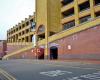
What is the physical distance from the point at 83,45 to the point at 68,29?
22.2 ft

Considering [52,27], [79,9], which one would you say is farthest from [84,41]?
[52,27]

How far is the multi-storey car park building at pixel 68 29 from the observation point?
42.2 metres

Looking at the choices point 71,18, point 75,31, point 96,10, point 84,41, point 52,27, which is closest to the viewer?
point 84,41

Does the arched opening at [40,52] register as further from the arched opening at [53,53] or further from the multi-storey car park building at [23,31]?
the multi-storey car park building at [23,31]

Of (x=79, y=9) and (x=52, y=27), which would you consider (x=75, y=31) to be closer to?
(x=79, y=9)

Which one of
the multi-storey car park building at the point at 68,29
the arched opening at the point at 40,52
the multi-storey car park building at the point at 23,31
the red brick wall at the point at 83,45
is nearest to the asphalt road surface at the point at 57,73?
the red brick wall at the point at 83,45

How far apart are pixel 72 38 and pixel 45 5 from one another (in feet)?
67.1

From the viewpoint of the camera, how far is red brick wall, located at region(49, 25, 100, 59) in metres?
40.5

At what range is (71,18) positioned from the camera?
197 feet

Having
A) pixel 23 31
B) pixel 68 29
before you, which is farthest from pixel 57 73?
pixel 23 31

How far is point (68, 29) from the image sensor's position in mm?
49781

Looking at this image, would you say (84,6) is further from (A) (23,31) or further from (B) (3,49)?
(B) (3,49)

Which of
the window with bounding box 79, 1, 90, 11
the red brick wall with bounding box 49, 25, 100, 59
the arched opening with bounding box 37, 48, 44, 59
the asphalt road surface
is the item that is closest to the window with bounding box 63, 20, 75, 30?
the window with bounding box 79, 1, 90, 11

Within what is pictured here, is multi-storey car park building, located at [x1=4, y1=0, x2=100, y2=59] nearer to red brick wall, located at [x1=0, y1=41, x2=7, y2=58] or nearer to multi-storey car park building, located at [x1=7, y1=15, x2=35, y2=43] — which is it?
multi-storey car park building, located at [x1=7, y1=15, x2=35, y2=43]
